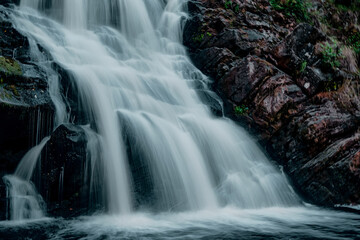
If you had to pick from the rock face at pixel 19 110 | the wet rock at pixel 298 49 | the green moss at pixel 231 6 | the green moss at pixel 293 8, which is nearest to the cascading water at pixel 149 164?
the rock face at pixel 19 110

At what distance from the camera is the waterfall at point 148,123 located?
531cm

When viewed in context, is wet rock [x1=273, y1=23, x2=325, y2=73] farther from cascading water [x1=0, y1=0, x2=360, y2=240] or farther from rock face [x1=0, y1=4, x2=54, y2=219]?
rock face [x1=0, y1=4, x2=54, y2=219]

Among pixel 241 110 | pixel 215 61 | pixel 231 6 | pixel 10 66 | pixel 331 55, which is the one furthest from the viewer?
pixel 231 6

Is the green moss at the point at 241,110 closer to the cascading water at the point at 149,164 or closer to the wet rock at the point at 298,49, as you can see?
the cascading water at the point at 149,164

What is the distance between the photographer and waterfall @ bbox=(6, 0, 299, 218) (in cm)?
531

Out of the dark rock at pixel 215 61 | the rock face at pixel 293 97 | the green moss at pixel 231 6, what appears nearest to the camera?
the rock face at pixel 293 97

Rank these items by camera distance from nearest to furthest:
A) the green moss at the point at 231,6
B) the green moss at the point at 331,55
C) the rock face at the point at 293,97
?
1. the rock face at the point at 293,97
2. the green moss at the point at 331,55
3. the green moss at the point at 231,6

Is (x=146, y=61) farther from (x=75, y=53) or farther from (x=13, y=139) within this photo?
(x=13, y=139)

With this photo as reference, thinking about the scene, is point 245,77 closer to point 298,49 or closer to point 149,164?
point 298,49

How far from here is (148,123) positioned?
20.0 ft

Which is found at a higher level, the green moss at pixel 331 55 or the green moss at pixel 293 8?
the green moss at pixel 293 8

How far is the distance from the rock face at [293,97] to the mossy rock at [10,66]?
550cm

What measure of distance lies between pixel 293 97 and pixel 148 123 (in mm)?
4224

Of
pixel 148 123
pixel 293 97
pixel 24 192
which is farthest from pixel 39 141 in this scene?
pixel 293 97
